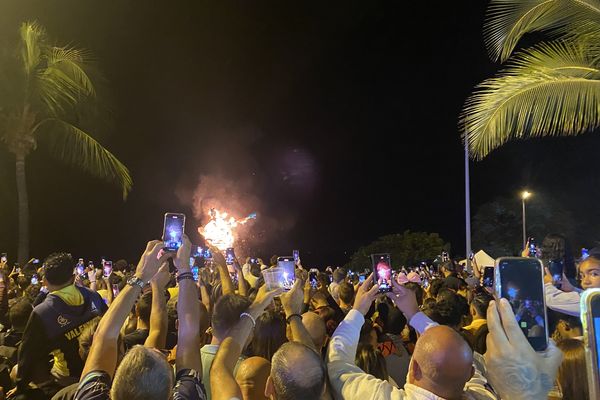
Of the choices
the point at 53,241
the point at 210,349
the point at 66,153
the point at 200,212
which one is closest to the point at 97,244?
the point at 53,241

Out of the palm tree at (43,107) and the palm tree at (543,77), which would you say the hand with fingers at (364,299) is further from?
the palm tree at (43,107)

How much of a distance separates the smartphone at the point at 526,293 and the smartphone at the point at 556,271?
3.25 meters

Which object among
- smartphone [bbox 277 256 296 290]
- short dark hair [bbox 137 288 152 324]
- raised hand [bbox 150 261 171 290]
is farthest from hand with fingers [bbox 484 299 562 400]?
short dark hair [bbox 137 288 152 324]

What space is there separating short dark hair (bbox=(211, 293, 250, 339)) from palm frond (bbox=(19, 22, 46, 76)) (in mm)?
15404

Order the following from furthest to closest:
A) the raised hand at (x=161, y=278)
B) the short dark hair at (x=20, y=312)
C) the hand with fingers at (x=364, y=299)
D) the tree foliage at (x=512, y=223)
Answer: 1. the tree foliage at (x=512, y=223)
2. the short dark hair at (x=20, y=312)
3. the raised hand at (x=161, y=278)
4. the hand with fingers at (x=364, y=299)

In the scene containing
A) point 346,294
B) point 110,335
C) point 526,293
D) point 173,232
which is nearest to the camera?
point 526,293

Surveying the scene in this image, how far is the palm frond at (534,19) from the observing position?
8922mm

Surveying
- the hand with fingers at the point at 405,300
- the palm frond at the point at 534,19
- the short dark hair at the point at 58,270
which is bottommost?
the hand with fingers at the point at 405,300

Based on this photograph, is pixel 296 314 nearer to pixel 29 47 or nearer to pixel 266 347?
pixel 266 347

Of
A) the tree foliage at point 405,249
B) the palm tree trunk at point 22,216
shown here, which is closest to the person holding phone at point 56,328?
the palm tree trunk at point 22,216

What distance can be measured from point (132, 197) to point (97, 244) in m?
3.57

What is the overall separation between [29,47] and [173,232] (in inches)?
587

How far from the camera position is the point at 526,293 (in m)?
2.11

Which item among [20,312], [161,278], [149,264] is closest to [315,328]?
[161,278]
